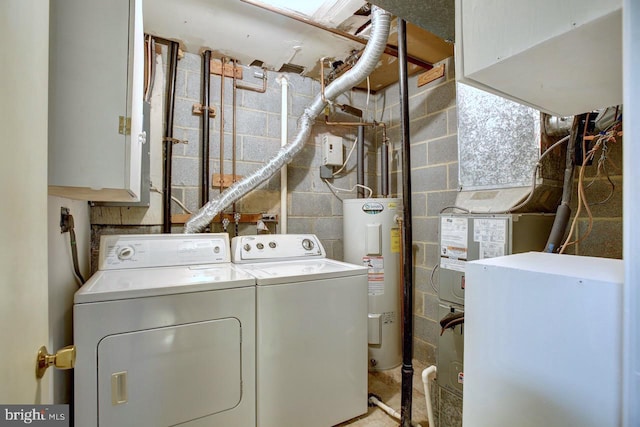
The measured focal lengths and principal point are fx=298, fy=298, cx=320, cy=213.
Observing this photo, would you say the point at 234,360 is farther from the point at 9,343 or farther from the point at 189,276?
the point at 9,343

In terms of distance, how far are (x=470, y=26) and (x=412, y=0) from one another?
0.44 m

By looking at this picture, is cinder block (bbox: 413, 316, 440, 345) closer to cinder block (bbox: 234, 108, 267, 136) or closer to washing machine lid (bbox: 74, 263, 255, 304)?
washing machine lid (bbox: 74, 263, 255, 304)

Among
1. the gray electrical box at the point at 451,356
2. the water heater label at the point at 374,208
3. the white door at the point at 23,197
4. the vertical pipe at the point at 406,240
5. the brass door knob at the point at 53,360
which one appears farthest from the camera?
the water heater label at the point at 374,208

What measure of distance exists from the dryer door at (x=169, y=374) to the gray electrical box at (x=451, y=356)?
1062mm

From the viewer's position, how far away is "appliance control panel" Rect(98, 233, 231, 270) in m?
1.67

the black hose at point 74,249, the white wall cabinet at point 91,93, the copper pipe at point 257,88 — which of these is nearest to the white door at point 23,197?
the white wall cabinet at point 91,93

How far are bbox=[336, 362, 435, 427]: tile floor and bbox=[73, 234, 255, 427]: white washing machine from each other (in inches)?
29.2

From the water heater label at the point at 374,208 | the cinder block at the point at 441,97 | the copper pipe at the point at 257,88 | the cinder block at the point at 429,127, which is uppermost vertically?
the copper pipe at the point at 257,88

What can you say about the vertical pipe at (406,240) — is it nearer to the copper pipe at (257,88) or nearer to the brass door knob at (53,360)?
the copper pipe at (257,88)

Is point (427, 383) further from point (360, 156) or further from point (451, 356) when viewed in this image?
point (360, 156)

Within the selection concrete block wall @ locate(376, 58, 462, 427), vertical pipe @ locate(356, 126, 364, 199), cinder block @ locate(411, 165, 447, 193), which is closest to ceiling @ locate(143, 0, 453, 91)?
concrete block wall @ locate(376, 58, 462, 427)

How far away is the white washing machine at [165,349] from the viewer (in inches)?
45.8

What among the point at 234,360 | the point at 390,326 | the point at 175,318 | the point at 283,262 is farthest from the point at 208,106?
the point at 390,326

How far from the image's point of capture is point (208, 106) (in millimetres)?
2205
